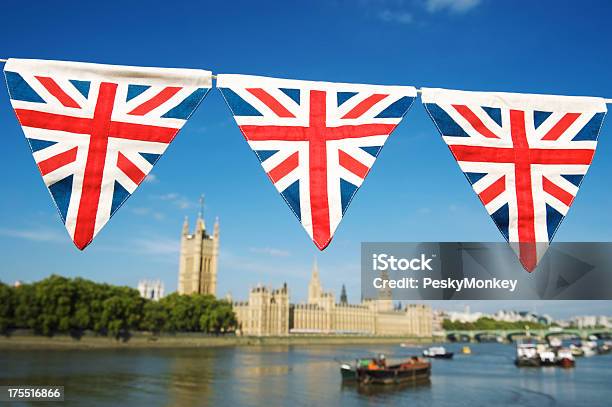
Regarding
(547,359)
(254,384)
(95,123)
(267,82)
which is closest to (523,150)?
(267,82)

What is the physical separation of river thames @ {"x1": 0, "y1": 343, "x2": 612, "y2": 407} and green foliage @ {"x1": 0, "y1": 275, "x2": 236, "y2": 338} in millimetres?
5264

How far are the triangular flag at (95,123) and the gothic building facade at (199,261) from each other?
89.4 metres

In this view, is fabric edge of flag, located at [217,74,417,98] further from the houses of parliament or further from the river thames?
the houses of parliament

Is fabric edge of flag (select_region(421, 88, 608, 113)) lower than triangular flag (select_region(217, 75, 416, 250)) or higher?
higher

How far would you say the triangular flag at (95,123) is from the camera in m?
3.95

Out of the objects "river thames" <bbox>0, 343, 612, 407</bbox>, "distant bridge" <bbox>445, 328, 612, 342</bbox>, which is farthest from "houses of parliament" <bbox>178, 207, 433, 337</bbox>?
"river thames" <bbox>0, 343, 612, 407</bbox>

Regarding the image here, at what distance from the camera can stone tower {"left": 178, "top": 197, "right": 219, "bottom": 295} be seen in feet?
302

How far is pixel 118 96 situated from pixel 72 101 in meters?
0.34

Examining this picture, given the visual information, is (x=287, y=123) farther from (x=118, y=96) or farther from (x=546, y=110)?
(x=546, y=110)

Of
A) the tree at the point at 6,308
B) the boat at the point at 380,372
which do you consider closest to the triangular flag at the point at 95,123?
the boat at the point at 380,372

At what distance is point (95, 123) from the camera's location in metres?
4.08

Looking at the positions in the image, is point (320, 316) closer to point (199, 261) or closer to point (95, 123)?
point (199, 261)

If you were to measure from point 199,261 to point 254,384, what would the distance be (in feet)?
211

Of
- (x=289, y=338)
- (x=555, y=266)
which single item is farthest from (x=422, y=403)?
(x=289, y=338)
